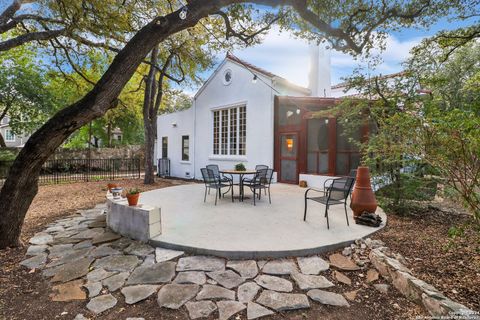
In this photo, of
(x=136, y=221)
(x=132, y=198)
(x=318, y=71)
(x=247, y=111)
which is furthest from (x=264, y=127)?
(x=136, y=221)

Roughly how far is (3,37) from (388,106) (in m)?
19.3

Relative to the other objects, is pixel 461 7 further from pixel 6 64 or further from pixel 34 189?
pixel 6 64

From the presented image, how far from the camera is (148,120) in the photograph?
421 inches

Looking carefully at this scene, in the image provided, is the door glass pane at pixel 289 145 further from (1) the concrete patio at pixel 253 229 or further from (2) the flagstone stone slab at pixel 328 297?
(2) the flagstone stone slab at pixel 328 297

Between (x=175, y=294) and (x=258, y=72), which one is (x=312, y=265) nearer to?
(x=175, y=294)

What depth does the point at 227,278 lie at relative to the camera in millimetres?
2840

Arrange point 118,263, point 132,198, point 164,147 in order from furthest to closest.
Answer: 1. point 164,147
2. point 132,198
3. point 118,263

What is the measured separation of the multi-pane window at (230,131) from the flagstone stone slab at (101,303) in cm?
871

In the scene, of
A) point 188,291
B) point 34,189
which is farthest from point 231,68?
point 188,291

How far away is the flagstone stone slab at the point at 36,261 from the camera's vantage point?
3.27 m

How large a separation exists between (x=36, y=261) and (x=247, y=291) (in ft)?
10.3

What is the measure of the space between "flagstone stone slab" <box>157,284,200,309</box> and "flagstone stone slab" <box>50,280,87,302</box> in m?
0.85

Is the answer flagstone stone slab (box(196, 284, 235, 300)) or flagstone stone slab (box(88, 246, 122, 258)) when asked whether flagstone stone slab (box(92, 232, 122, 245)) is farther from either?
flagstone stone slab (box(196, 284, 235, 300))

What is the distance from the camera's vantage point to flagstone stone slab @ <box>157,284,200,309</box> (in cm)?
240
